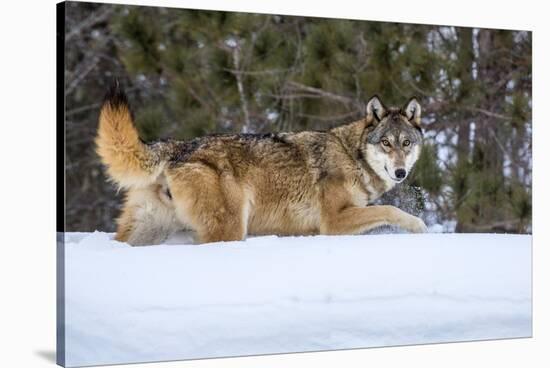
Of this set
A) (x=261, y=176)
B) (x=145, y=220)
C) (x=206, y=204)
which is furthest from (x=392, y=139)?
(x=145, y=220)

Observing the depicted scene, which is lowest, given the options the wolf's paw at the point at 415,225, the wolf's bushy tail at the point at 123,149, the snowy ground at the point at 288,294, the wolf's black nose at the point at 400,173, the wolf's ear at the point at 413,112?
the snowy ground at the point at 288,294

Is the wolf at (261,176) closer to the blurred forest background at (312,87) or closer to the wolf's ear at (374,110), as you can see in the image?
the wolf's ear at (374,110)

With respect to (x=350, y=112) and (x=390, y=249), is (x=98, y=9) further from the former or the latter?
(x=390, y=249)

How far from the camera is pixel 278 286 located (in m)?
6.66

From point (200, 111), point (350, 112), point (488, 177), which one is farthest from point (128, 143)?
point (488, 177)

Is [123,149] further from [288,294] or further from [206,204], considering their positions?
[288,294]

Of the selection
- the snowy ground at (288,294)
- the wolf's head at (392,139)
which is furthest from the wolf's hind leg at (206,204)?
the wolf's head at (392,139)

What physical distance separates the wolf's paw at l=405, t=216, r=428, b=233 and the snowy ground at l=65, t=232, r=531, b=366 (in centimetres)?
5

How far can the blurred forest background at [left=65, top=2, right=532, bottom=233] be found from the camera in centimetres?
641

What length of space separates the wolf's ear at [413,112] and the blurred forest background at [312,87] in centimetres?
9

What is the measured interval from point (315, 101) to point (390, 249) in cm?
136

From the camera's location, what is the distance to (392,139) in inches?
284

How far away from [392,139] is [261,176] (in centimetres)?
111

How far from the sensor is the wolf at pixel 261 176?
21.4 feet
